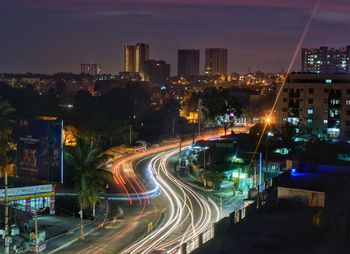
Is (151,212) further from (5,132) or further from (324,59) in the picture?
(324,59)

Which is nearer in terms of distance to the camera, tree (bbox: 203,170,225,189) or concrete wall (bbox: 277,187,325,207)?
concrete wall (bbox: 277,187,325,207)

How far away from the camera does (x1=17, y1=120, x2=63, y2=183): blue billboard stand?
30891mm

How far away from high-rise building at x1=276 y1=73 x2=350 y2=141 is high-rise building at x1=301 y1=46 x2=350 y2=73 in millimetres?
71234

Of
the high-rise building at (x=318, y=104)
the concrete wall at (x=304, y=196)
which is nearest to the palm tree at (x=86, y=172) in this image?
the concrete wall at (x=304, y=196)

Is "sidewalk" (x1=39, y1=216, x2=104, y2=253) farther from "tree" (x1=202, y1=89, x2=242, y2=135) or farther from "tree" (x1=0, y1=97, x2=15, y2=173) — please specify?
"tree" (x1=202, y1=89, x2=242, y2=135)

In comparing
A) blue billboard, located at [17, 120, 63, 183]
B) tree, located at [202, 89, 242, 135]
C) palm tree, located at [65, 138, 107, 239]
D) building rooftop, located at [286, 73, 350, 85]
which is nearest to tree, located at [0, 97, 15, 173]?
blue billboard, located at [17, 120, 63, 183]

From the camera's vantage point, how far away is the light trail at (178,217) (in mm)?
24869

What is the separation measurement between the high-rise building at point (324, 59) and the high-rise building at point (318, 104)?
71.2 m

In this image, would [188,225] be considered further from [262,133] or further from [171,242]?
[262,133]

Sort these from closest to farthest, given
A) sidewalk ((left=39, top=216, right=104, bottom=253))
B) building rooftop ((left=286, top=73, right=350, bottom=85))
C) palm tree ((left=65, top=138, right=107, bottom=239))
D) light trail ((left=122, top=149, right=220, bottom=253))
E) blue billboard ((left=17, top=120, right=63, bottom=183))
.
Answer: sidewalk ((left=39, top=216, right=104, bottom=253)), light trail ((left=122, top=149, right=220, bottom=253)), palm tree ((left=65, top=138, right=107, bottom=239)), blue billboard ((left=17, top=120, right=63, bottom=183)), building rooftop ((left=286, top=73, right=350, bottom=85))

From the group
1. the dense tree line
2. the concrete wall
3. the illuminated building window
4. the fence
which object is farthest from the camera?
the illuminated building window

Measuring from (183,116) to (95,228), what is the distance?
6928 cm

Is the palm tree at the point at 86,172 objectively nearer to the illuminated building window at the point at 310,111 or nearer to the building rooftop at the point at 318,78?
the illuminated building window at the point at 310,111

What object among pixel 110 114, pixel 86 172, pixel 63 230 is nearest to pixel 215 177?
pixel 86 172
